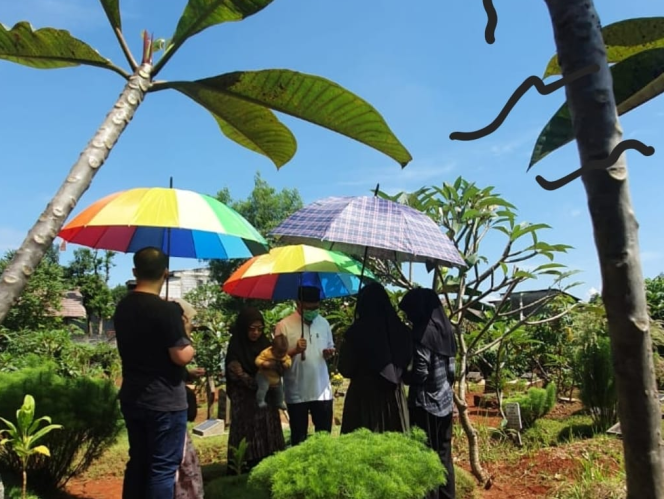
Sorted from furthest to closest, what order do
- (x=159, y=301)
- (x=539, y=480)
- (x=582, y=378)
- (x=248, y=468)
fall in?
1. (x=582, y=378)
2. (x=539, y=480)
3. (x=248, y=468)
4. (x=159, y=301)

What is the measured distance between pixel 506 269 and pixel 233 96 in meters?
3.86

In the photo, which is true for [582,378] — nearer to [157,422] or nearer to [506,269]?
[506,269]

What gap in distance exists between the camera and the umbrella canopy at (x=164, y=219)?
12.3ft

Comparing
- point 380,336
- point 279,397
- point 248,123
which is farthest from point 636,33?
point 279,397

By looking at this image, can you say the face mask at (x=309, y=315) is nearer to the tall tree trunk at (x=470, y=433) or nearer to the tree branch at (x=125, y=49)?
the tall tree trunk at (x=470, y=433)

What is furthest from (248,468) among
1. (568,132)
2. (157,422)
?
(568,132)

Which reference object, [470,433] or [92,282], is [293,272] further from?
[92,282]

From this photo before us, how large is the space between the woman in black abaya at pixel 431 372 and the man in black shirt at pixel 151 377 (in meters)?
1.82

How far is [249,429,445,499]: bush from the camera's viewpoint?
115 inches

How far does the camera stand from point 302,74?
2062 mm

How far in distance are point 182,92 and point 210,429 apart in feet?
20.3

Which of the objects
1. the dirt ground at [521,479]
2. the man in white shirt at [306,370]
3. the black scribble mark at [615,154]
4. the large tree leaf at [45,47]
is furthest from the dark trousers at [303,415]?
the black scribble mark at [615,154]

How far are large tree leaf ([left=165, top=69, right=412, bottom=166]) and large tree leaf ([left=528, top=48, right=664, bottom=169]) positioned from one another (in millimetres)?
1234

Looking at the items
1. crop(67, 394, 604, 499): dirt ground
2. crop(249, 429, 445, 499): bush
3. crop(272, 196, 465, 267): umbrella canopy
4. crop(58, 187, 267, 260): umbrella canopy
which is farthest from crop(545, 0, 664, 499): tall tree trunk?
crop(67, 394, 604, 499): dirt ground
